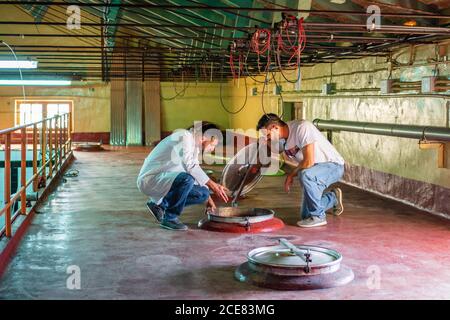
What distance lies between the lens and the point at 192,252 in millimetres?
5633

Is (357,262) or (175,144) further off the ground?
(175,144)

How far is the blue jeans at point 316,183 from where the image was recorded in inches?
269

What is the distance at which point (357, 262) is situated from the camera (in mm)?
5270

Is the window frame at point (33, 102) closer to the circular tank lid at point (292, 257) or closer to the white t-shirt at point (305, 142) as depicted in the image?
the white t-shirt at point (305, 142)

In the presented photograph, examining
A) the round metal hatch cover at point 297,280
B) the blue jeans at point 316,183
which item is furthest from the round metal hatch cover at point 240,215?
the round metal hatch cover at point 297,280

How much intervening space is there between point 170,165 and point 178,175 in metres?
0.15

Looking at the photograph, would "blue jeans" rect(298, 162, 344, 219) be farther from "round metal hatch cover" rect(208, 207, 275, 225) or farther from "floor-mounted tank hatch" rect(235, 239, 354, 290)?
"floor-mounted tank hatch" rect(235, 239, 354, 290)

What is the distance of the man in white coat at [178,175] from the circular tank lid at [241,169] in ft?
4.31

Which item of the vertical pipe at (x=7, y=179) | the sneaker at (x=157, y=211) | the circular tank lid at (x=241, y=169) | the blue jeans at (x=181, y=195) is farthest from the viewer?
the circular tank lid at (x=241, y=169)

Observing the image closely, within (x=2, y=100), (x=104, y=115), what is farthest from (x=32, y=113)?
(x=104, y=115)

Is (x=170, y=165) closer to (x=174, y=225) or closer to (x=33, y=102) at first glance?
(x=174, y=225)

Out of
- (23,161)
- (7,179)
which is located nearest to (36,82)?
(23,161)
